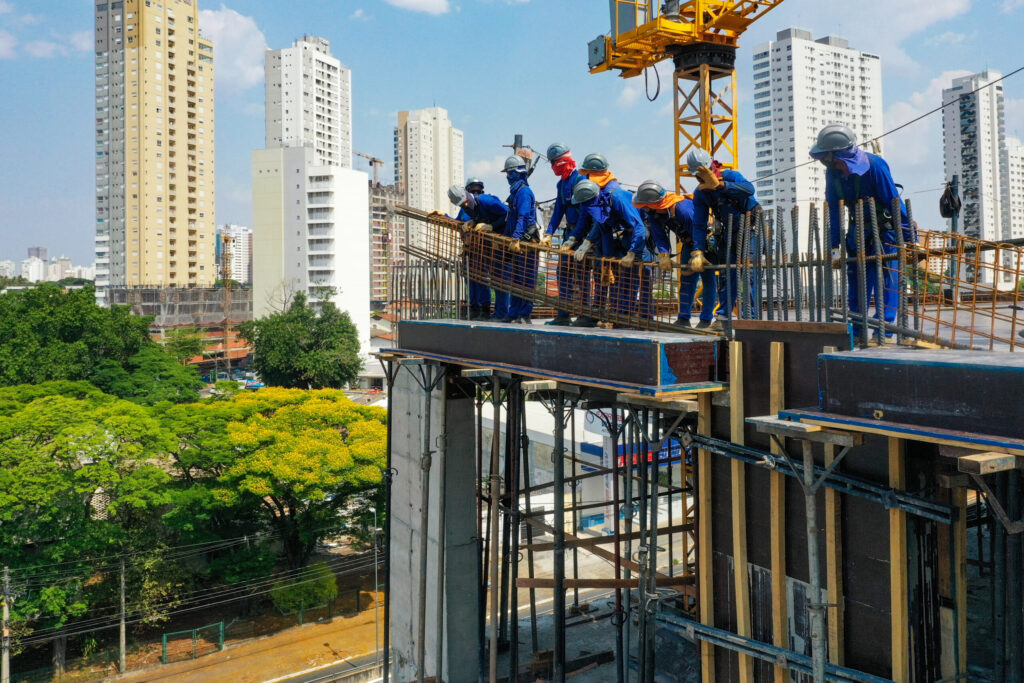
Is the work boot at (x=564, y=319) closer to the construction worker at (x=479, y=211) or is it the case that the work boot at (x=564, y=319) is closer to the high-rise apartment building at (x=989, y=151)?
the construction worker at (x=479, y=211)

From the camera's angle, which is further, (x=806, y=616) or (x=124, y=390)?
(x=124, y=390)

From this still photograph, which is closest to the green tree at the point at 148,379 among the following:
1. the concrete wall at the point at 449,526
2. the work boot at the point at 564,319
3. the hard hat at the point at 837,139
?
the concrete wall at the point at 449,526

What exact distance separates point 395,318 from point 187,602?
1564 centimetres

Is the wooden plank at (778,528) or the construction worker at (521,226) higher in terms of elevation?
the construction worker at (521,226)

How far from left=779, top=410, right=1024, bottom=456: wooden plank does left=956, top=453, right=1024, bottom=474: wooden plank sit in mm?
79

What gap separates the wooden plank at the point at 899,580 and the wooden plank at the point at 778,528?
118 centimetres

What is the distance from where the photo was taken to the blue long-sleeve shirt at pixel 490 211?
14242 mm

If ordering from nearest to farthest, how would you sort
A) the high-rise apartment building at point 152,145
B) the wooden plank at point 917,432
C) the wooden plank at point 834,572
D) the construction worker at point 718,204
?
the wooden plank at point 917,432 → the wooden plank at point 834,572 → the construction worker at point 718,204 → the high-rise apartment building at point 152,145

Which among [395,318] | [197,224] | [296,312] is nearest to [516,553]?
[395,318]

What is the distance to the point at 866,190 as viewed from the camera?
8.31m

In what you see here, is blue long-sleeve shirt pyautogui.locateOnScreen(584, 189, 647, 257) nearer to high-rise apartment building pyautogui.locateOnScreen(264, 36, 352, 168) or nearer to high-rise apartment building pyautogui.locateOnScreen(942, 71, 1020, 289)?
high-rise apartment building pyautogui.locateOnScreen(942, 71, 1020, 289)

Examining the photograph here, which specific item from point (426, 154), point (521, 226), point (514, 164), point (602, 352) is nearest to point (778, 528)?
point (602, 352)

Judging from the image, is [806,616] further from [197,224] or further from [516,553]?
[197,224]

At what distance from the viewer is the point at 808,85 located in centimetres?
9850
